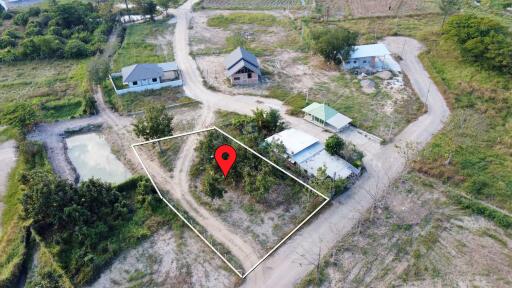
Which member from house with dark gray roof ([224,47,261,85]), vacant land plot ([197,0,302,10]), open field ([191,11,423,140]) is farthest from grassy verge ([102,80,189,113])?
vacant land plot ([197,0,302,10])

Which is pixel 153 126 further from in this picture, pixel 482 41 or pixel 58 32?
pixel 482 41

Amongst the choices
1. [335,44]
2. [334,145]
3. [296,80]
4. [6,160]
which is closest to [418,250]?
[334,145]

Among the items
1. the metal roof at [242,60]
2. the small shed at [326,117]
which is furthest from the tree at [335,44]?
the small shed at [326,117]

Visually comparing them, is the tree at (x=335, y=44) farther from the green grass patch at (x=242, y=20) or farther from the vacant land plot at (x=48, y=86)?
the vacant land plot at (x=48, y=86)

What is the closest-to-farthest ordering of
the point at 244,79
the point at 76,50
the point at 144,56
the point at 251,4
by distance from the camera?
the point at 244,79 < the point at 144,56 < the point at 76,50 < the point at 251,4

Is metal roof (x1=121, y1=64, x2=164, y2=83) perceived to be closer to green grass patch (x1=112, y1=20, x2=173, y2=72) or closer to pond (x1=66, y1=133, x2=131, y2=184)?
green grass patch (x1=112, y1=20, x2=173, y2=72)

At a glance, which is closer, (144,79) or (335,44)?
(144,79)

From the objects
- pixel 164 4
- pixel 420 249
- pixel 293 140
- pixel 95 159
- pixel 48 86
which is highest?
pixel 164 4

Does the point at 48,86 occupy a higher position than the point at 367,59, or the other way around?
the point at 367,59
